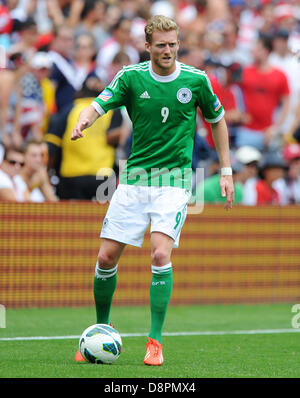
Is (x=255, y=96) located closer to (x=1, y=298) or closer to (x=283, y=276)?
(x=283, y=276)

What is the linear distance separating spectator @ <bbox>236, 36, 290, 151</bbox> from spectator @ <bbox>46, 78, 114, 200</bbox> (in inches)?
137

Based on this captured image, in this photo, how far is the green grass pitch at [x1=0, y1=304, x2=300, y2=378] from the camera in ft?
20.3

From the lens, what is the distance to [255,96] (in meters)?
14.4

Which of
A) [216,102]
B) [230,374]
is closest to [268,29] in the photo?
[216,102]

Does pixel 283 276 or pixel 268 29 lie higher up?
pixel 268 29

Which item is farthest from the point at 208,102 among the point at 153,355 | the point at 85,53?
the point at 85,53

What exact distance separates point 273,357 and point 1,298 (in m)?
4.04

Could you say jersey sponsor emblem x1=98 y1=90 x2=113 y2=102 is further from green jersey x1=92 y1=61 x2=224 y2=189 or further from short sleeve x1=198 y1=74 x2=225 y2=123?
short sleeve x1=198 y1=74 x2=225 y2=123

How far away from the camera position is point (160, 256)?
21.9ft

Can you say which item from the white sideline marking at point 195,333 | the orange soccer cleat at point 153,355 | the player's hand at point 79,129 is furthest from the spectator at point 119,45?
the orange soccer cleat at point 153,355

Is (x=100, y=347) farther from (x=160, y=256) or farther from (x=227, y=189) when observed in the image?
(x=227, y=189)

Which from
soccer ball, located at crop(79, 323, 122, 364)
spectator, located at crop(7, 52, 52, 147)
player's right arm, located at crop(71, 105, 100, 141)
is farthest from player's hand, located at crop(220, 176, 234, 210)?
spectator, located at crop(7, 52, 52, 147)

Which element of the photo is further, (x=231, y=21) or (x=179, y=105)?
(x=231, y=21)

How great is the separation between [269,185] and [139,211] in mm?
6449
